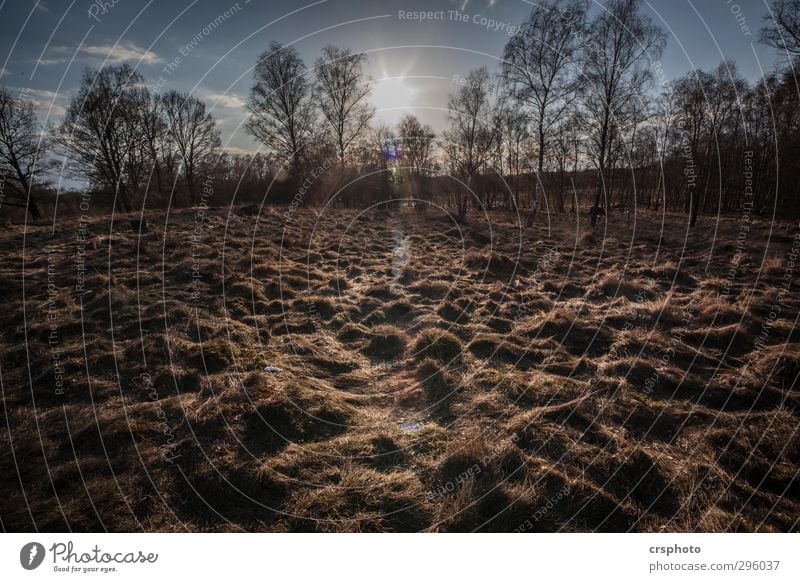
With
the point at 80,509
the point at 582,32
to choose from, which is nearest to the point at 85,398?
the point at 80,509

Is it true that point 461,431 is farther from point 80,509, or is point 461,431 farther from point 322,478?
point 80,509

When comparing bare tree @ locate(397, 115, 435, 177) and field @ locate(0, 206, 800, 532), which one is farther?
bare tree @ locate(397, 115, 435, 177)

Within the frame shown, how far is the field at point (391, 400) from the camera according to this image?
12.2ft

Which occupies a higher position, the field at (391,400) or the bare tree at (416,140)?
the bare tree at (416,140)

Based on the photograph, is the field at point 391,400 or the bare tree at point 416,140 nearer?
the field at point 391,400

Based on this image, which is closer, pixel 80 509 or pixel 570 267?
pixel 80 509

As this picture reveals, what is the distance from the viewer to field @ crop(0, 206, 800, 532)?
12.2 ft

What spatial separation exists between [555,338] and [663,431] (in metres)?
3.19

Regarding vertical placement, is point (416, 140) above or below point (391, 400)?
above

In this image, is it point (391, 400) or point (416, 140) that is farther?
point (416, 140)

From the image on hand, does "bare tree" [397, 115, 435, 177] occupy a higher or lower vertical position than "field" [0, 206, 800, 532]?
higher

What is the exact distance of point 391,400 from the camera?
6.02 meters

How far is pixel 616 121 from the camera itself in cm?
2158
